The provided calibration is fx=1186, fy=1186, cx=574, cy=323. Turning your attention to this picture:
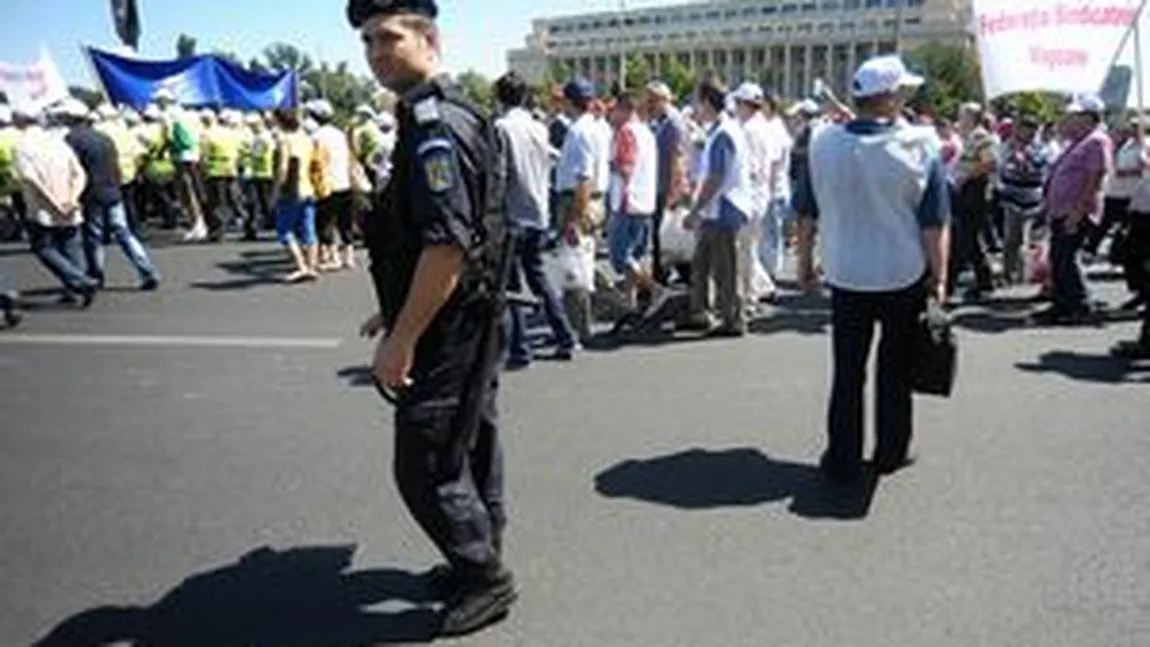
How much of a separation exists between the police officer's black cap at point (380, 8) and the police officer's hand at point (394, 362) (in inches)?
39.3

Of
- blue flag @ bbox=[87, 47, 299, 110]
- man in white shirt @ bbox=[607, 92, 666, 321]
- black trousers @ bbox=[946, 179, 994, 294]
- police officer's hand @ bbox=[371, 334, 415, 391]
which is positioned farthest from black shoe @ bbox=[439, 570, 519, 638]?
blue flag @ bbox=[87, 47, 299, 110]

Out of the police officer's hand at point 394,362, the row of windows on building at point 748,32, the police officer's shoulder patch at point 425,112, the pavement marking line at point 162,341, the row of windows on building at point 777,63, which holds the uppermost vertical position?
the row of windows on building at point 748,32

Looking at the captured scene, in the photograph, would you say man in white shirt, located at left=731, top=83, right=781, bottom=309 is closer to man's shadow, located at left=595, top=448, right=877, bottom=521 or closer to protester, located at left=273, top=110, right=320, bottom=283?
man's shadow, located at left=595, top=448, right=877, bottom=521

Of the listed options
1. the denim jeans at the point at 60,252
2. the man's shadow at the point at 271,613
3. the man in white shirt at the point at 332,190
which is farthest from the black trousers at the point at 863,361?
the man in white shirt at the point at 332,190

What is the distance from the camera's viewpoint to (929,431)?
650 centimetres

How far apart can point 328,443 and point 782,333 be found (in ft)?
13.8

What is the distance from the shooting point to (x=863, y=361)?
5.61 metres

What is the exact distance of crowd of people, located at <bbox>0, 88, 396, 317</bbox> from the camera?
A: 10914 millimetres

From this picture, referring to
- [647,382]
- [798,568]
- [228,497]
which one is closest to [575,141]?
[647,382]

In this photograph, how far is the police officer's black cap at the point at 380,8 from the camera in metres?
3.65

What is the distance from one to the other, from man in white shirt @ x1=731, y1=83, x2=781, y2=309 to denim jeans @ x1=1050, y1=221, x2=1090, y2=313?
2364 millimetres

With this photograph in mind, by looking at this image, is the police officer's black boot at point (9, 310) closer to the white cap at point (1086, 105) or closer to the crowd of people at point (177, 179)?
the crowd of people at point (177, 179)

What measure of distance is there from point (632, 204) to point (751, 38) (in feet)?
423

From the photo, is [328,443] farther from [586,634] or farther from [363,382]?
[586,634]
